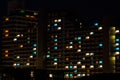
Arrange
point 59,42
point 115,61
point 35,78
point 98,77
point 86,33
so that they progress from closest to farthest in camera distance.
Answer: point 98,77, point 35,78, point 115,61, point 86,33, point 59,42

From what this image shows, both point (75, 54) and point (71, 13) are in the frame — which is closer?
point (75, 54)

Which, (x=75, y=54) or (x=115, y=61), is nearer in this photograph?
(x=115, y=61)

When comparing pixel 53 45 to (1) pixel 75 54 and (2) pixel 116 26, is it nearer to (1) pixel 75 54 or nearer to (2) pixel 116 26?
(1) pixel 75 54

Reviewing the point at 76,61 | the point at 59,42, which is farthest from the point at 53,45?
the point at 76,61

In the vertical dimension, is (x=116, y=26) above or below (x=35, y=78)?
above

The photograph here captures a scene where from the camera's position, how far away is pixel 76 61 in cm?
18188

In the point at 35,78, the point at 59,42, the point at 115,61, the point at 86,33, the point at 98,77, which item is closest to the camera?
the point at 98,77

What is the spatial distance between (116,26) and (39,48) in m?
44.0

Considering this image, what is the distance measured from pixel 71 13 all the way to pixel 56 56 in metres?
24.8

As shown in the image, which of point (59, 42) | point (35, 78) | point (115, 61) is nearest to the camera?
point (35, 78)

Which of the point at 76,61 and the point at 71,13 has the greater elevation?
the point at 71,13

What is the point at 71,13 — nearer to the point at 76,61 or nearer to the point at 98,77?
the point at 76,61

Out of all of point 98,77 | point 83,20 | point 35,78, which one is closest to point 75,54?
point 83,20

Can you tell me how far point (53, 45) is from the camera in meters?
Result: 191
